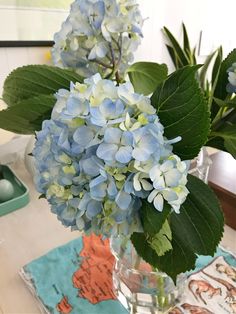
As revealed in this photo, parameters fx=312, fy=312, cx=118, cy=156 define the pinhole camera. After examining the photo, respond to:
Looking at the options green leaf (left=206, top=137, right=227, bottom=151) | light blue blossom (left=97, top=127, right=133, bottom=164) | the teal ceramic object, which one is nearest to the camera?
light blue blossom (left=97, top=127, right=133, bottom=164)

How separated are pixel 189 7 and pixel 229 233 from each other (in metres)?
1.13

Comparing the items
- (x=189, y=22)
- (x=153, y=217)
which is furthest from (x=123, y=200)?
(x=189, y=22)

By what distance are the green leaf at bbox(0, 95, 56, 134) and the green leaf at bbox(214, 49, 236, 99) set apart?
174 millimetres

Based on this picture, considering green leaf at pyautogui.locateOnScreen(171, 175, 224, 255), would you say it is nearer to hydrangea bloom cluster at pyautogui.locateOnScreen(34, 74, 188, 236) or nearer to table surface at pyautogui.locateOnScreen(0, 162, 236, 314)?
hydrangea bloom cluster at pyautogui.locateOnScreen(34, 74, 188, 236)

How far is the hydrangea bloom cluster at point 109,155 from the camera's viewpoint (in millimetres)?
208

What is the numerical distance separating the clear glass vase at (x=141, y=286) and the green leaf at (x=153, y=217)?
0.18 m

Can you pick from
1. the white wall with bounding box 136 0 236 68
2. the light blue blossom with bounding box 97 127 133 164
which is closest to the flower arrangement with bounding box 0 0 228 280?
the light blue blossom with bounding box 97 127 133 164

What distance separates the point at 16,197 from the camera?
25.3 inches

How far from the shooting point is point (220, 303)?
0.44 meters

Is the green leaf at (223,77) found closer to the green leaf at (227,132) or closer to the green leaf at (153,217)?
the green leaf at (227,132)

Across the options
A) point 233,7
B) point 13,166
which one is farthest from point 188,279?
point 233,7

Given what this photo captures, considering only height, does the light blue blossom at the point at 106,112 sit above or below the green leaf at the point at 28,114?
above

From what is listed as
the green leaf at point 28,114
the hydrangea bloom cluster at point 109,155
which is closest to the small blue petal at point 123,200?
the hydrangea bloom cluster at point 109,155

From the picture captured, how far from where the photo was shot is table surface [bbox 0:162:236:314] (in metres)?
0.45
